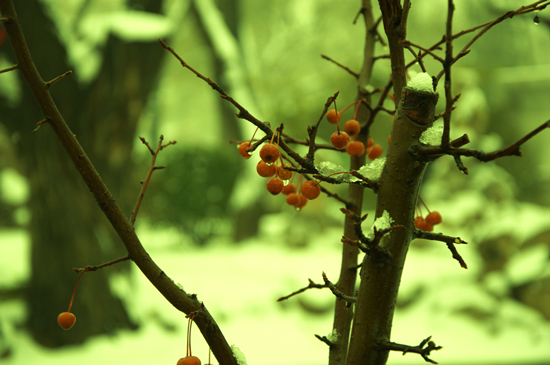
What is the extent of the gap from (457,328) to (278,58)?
2973 mm

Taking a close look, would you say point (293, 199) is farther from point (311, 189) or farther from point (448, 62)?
point (448, 62)

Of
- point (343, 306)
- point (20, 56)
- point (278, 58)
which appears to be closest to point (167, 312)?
point (343, 306)

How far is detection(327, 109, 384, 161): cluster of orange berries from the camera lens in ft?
1.61

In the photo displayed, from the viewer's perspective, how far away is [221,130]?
3.62 m

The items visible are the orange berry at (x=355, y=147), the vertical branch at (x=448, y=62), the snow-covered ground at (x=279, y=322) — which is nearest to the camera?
the vertical branch at (x=448, y=62)

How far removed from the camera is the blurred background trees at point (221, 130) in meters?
1.83

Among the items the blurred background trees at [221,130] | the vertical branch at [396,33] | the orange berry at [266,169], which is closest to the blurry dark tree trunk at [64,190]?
the blurred background trees at [221,130]

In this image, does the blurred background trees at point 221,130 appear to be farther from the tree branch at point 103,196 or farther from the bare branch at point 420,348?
the bare branch at point 420,348

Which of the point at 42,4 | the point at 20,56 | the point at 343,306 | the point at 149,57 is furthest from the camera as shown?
the point at 149,57

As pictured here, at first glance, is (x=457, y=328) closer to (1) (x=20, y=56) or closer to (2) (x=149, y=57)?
(2) (x=149, y=57)

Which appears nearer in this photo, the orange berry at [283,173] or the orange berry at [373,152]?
the orange berry at [283,173]

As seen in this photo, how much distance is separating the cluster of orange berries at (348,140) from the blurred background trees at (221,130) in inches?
61.6

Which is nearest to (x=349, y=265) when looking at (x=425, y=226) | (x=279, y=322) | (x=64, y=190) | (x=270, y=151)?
(x=425, y=226)

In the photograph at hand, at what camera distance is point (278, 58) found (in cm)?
423
